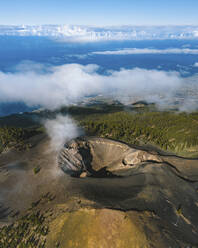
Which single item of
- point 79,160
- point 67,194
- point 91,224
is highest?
point 91,224

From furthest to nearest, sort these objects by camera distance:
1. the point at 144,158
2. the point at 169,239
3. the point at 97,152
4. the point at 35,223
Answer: the point at 97,152 < the point at 144,158 < the point at 35,223 < the point at 169,239

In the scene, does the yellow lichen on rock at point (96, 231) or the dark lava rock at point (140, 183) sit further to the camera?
the dark lava rock at point (140, 183)

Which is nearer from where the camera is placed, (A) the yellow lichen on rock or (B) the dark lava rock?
(A) the yellow lichen on rock

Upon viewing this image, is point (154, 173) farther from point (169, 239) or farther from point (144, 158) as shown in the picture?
point (169, 239)

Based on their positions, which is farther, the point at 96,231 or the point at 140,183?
the point at 140,183

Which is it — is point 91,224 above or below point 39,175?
above

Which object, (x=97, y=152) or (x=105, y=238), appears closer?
(x=105, y=238)

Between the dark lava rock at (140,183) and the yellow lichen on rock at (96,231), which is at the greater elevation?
the yellow lichen on rock at (96,231)

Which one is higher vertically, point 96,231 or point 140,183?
point 96,231

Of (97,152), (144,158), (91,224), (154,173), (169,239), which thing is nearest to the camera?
(169,239)

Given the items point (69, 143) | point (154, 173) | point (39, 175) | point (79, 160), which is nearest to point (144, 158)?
point (154, 173)

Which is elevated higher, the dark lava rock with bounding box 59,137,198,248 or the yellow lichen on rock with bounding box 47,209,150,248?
the yellow lichen on rock with bounding box 47,209,150,248
